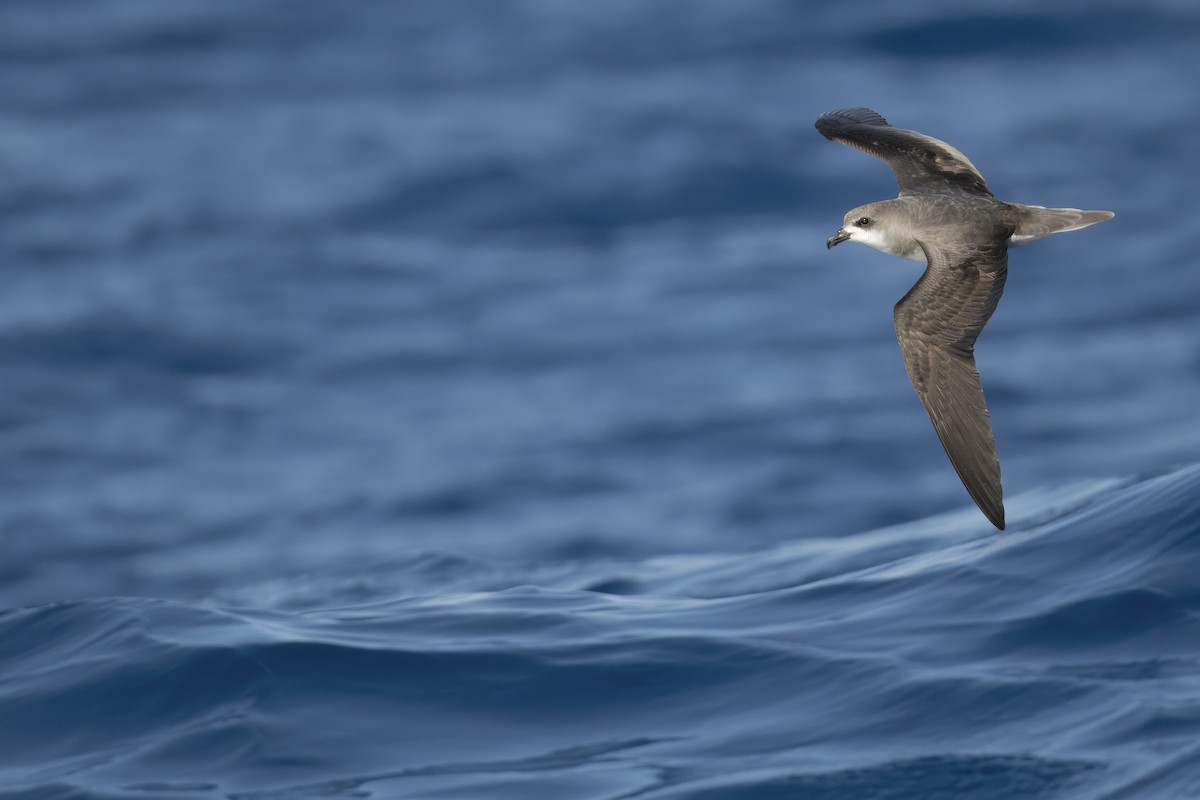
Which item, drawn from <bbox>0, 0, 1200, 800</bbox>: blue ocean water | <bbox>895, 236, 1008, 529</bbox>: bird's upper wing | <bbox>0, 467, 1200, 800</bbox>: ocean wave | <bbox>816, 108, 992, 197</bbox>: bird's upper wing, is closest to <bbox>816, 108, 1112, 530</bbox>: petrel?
<bbox>895, 236, 1008, 529</bbox>: bird's upper wing

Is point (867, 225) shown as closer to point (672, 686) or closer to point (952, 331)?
point (952, 331)

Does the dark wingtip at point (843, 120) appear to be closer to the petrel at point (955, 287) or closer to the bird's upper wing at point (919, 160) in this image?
the bird's upper wing at point (919, 160)

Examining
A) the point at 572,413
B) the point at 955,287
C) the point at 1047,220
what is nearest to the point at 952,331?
the point at 955,287

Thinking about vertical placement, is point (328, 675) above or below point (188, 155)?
below

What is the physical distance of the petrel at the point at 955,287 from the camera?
22.6ft

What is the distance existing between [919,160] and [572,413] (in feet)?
24.4

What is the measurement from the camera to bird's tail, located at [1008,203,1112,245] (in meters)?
7.06

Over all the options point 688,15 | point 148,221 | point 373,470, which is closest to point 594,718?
point 373,470

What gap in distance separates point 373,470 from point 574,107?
593cm

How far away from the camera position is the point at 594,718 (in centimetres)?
720

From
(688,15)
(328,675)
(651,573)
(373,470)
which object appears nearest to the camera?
(328,675)

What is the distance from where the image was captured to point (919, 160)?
7.90 meters

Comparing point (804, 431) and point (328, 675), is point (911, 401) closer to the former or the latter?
point (804, 431)

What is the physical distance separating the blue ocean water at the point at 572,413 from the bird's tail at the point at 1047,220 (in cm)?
171
